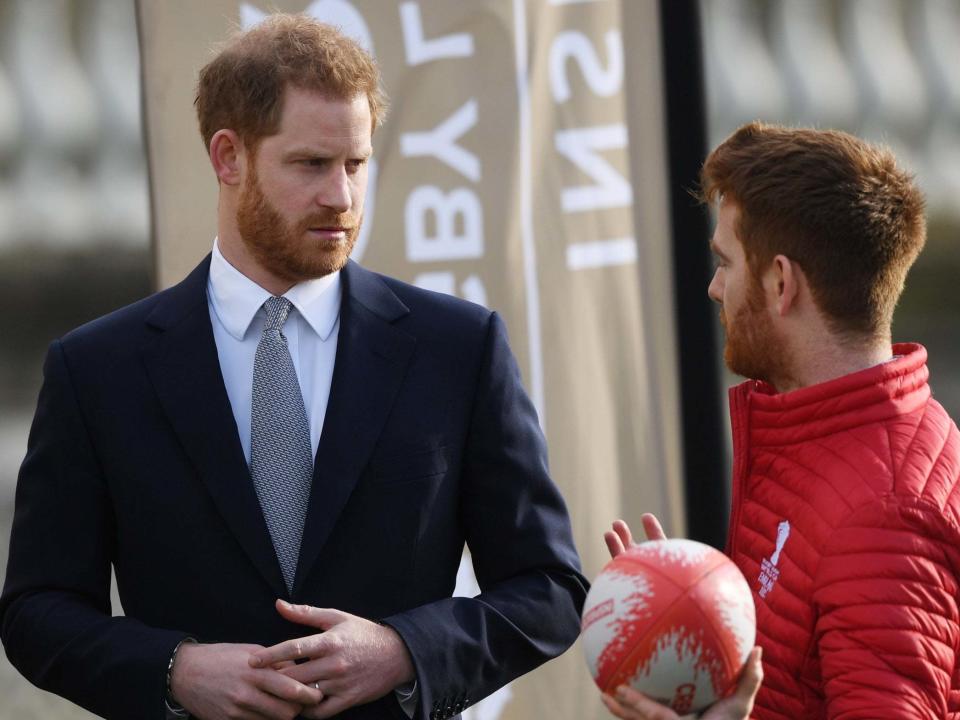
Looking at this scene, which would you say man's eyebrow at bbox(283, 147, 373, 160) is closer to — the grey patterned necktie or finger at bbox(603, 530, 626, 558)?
the grey patterned necktie

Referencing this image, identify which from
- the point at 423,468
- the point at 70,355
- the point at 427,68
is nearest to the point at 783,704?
the point at 423,468

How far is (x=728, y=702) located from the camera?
2.16m

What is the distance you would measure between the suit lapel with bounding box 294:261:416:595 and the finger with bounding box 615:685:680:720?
552 mm

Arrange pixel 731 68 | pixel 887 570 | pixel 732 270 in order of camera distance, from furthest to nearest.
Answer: pixel 731 68
pixel 732 270
pixel 887 570

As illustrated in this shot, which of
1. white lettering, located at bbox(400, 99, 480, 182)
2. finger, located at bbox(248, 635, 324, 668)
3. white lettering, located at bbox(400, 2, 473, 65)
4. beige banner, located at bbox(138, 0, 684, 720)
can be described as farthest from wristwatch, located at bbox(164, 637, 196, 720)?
white lettering, located at bbox(400, 2, 473, 65)

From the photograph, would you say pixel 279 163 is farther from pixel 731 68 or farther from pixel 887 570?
pixel 731 68

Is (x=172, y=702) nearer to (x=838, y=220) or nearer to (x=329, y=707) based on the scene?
(x=329, y=707)

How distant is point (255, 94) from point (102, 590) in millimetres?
850

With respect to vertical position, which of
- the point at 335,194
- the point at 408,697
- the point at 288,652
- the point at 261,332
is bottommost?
the point at 408,697

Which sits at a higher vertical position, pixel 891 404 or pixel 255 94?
pixel 255 94

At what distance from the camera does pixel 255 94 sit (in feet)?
8.50

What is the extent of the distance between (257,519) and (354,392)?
264mm

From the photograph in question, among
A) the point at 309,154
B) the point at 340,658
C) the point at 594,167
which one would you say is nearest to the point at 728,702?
the point at 340,658

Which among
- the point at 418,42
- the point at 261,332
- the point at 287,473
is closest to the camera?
the point at 287,473
